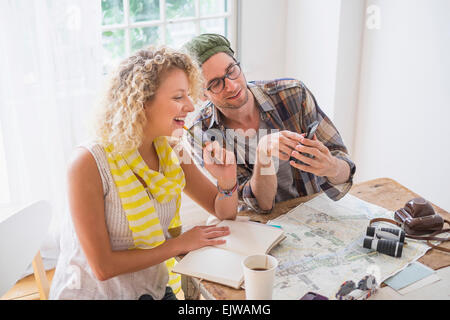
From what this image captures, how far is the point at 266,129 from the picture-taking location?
6.14 ft

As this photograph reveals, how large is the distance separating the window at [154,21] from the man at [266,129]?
0.96 metres

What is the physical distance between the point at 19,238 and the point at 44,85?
3.82ft

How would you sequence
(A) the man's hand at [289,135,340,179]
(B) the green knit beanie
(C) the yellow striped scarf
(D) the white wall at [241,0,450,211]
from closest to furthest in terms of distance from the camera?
(C) the yellow striped scarf → (A) the man's hand at [289,135,340,179] → (B) the green knit beanie → (D) the white wall at [241,0,450,211]

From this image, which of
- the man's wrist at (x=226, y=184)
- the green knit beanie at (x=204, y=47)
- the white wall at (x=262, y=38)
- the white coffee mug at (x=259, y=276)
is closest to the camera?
the white coffee mug at (x=259, y=276)

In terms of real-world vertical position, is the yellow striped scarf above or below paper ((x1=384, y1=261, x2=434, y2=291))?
above

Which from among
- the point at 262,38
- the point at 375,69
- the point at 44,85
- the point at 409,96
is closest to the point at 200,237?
the point at 44,85

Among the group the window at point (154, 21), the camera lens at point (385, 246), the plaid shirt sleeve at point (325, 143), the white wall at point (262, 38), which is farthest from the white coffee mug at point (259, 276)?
the white wall at point (262, 38)

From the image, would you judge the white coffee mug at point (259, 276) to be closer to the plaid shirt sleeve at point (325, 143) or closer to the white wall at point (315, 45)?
the plaid shirt sleeve at point (325, 143)

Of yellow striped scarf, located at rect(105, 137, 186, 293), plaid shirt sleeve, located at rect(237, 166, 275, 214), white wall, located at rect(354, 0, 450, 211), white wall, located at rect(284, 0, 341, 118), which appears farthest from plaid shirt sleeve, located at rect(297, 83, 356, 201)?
white wall, located at rect(284, 0, 341, 118)

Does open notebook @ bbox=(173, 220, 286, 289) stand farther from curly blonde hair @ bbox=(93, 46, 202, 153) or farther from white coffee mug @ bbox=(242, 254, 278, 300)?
curly blonde hair @ bbox=(93, 46, 202, 153)

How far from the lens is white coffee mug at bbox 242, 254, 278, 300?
1014 mm

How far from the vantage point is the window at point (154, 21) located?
8.67ft

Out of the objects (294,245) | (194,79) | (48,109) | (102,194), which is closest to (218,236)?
(294,245)

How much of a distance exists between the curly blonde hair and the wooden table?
1.52ft
